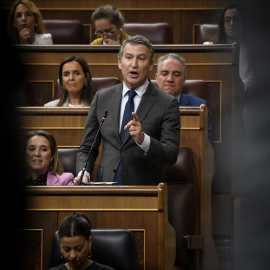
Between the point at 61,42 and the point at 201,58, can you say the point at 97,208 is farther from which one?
the point at 61,42

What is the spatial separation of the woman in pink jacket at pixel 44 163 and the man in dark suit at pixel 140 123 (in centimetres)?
12

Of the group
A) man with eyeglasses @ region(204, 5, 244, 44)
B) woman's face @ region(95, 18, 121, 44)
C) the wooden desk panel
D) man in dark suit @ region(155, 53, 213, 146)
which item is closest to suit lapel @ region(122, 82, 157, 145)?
the wooden desk panel

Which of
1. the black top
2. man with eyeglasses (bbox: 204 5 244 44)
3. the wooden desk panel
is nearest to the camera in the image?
man with eyeglasses (bbox: 204 5 244 44)

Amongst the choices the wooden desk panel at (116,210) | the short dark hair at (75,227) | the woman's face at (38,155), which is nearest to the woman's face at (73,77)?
the woman's face at (38,155)

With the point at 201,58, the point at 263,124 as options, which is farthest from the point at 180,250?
the point at 263,124

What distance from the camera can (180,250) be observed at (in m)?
1.26

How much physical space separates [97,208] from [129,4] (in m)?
1.66

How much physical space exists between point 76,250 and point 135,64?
17.3 inches

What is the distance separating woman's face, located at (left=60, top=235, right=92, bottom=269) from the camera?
2.71 ft

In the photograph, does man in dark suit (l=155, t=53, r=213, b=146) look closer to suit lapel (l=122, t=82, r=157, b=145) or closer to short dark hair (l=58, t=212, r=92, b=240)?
suit lapel (l=122, t=82, r=157, b=145)

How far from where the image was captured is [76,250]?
2.76 ft

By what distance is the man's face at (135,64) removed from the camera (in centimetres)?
116

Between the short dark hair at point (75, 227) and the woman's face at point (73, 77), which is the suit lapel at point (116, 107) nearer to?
the short dark hair at point (75, 227)

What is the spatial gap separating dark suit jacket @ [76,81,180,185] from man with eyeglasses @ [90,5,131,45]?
0.80 metres
